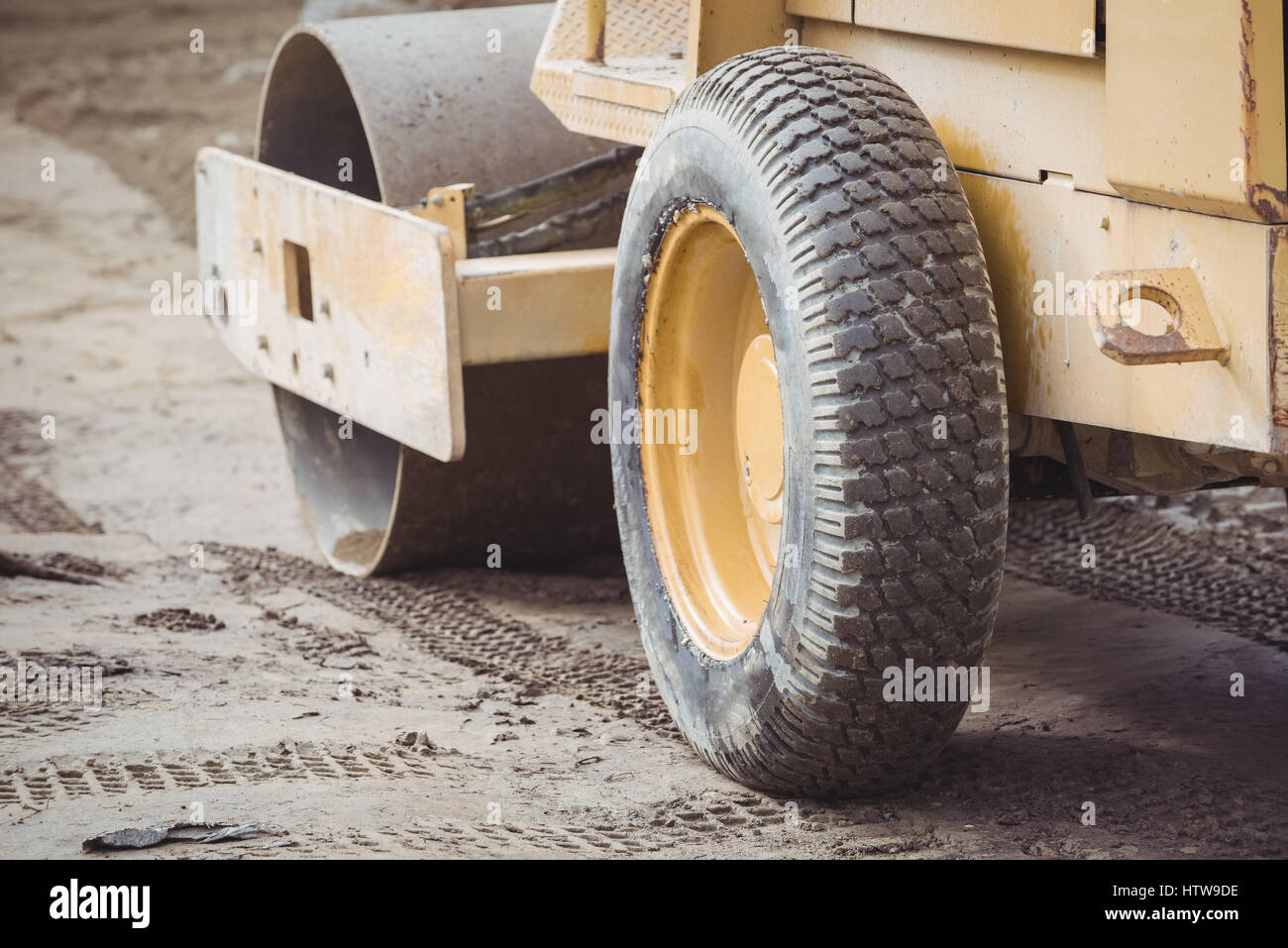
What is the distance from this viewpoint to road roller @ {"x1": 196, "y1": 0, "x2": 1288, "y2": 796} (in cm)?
254

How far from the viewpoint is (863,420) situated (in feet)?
9.10

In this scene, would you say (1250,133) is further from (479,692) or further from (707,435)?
(479,692)

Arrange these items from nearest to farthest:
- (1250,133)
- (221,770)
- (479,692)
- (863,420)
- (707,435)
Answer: (1250,133) → (863,420) → (221,770) → (707,435) → (479,692)

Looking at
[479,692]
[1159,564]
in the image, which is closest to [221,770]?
[479,692]

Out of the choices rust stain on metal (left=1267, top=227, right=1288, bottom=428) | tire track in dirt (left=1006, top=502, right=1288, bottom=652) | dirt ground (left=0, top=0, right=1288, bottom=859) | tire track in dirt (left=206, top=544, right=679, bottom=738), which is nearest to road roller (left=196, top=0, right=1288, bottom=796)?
rust stain on metal (left=1267, top=227, right=1288, bottom=428)

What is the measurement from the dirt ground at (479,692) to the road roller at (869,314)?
0.20 metres

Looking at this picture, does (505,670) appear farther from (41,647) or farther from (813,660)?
(813,660)

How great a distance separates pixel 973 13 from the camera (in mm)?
2992

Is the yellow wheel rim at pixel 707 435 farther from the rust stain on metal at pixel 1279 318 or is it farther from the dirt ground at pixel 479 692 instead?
the rust stain on metal at pixel 1279 318

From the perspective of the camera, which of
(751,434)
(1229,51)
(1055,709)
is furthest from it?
(1055,709)

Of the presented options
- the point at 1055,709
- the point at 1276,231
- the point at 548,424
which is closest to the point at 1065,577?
the point at 1055,709

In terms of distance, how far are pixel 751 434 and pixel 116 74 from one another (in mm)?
11842

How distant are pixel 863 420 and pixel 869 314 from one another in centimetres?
17

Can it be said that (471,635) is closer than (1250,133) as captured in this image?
No
